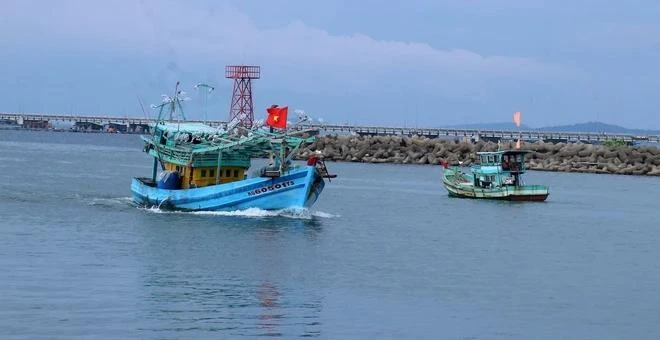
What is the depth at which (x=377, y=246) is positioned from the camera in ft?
137

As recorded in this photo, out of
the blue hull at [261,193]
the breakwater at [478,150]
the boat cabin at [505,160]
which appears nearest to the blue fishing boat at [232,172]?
the blue hull at [261,193]

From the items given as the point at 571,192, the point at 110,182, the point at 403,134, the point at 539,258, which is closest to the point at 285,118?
the point at 539,258

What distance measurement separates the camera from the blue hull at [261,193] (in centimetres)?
4847

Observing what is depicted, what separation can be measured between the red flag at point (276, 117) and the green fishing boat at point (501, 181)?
20.0 m

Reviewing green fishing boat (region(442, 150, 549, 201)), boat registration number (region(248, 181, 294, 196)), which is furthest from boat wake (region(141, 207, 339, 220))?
green fishing boat (region(442, 150, 549, 201))

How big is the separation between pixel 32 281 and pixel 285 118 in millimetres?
20283

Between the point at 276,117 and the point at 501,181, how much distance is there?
2182 centimetres

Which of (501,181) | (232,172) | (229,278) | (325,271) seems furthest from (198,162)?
(501,181)

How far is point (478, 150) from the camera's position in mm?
118625

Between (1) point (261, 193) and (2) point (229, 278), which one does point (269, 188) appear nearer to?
(1) point (261, 193)

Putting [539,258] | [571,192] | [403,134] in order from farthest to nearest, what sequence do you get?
1. [403,134]
2. [571,192]
3. [539,258]

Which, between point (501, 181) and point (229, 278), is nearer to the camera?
point (229, 278)

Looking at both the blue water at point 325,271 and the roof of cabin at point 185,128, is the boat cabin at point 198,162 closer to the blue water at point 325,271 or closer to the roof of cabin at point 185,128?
the roof of cabin at point 185,128

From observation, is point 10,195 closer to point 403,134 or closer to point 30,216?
point 30,216
